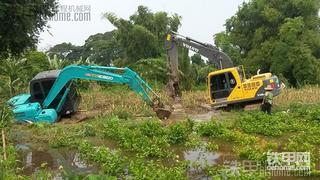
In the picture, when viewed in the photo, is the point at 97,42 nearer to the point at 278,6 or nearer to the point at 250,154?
the point at 278,6

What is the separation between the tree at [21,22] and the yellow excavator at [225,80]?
23.1 ft

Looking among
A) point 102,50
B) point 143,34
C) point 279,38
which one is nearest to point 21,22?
point 143,34

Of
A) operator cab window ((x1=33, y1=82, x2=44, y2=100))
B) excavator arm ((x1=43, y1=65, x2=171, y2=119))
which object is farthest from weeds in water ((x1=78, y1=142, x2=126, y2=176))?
operator cab window ((x1=33, y1=82, x2=44, y2=100))

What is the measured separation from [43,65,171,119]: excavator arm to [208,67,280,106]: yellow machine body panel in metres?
2.77

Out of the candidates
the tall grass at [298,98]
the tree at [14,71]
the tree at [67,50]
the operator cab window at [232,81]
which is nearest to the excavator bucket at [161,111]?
the operator cab window at [232,81]

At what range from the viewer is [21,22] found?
1245 cm

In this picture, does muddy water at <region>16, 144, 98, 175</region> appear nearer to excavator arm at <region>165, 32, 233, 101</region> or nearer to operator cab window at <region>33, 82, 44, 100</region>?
operator cab window at <region>33, 82, 44, 100</region>

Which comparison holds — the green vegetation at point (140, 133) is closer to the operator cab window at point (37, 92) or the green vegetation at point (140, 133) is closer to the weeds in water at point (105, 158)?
the weeds in water at point (105, 158)

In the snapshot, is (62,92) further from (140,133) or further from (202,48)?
(202,48)

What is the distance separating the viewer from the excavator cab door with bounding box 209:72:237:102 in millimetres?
17781

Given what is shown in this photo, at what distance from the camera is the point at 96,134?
13586mm

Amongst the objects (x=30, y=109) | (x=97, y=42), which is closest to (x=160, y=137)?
(x=30, y=109)

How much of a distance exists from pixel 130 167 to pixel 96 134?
4602mm

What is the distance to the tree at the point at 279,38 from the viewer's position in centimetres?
3139
